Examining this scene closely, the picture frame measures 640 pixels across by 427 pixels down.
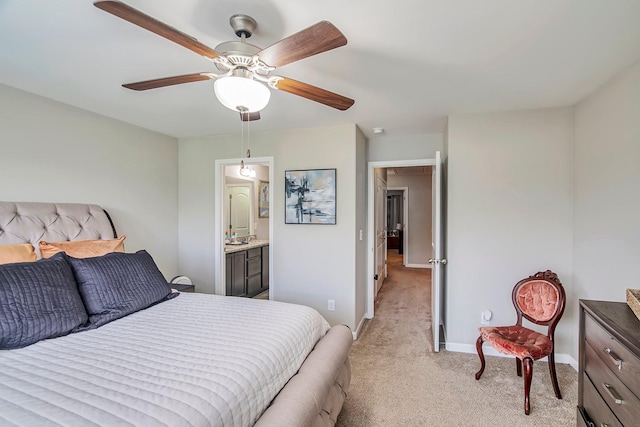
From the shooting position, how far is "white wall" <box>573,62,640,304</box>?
1.94 m

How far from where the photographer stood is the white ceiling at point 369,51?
1.40m

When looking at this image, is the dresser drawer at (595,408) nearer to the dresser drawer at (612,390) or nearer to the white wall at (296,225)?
the dresser drawer at (612,390)

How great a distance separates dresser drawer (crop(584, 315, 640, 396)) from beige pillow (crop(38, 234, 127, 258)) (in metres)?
3.20

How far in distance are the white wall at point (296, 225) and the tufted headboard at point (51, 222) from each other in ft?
3.69

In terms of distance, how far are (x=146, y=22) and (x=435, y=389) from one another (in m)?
2.91

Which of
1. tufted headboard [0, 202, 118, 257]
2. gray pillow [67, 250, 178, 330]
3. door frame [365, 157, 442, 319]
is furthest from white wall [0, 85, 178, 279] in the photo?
door frame [365, 157, 442, 319]

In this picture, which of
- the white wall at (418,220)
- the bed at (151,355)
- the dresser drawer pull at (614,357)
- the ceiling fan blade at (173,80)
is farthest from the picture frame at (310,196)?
the white wall at (418,220)

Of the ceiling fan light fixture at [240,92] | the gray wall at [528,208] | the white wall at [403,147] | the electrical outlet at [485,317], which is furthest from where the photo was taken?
the white wall at [403,147]

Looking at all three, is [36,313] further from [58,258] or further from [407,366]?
[407,366]

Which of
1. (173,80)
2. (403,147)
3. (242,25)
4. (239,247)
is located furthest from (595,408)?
(239,247)

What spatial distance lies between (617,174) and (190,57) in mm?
2994

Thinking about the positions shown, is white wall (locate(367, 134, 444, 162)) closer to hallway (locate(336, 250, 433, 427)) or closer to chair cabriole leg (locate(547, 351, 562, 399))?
hallway (locate(336, 250, 433, 427))

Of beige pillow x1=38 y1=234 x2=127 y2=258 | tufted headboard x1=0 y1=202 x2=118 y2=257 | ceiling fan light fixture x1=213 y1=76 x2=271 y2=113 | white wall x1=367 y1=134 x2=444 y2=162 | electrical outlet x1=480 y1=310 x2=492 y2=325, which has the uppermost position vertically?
white wall x1=367 y1=134 x2=444 y2=162

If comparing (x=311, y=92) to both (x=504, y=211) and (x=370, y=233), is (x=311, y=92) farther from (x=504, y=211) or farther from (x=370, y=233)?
(x=370, y=233)
